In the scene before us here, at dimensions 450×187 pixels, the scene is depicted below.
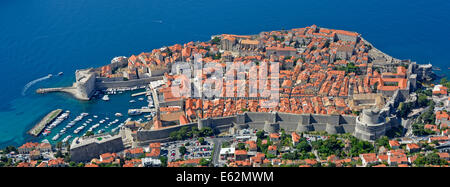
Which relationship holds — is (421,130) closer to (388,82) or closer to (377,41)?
(388,82)

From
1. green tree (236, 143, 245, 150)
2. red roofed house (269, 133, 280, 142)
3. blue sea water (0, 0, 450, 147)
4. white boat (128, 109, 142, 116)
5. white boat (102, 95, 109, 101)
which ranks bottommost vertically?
green tree (236, 143, 245, 150)

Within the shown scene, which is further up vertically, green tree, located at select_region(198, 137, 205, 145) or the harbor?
the harbor

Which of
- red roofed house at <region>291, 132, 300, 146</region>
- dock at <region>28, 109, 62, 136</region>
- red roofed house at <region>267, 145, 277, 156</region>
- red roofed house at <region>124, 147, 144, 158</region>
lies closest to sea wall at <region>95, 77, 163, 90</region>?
dock at <region>28, 109, 62, 136</region>

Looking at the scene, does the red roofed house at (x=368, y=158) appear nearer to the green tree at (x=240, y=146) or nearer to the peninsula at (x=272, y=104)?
the peninsula at (x=272, y=104)

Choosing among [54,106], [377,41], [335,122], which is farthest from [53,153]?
[377,41]

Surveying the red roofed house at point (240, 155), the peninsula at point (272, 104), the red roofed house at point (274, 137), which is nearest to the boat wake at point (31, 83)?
the peninsula at point (272, 104)

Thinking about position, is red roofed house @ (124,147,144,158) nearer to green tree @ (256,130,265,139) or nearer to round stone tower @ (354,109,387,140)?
green tree @ (256,130,265,139)
